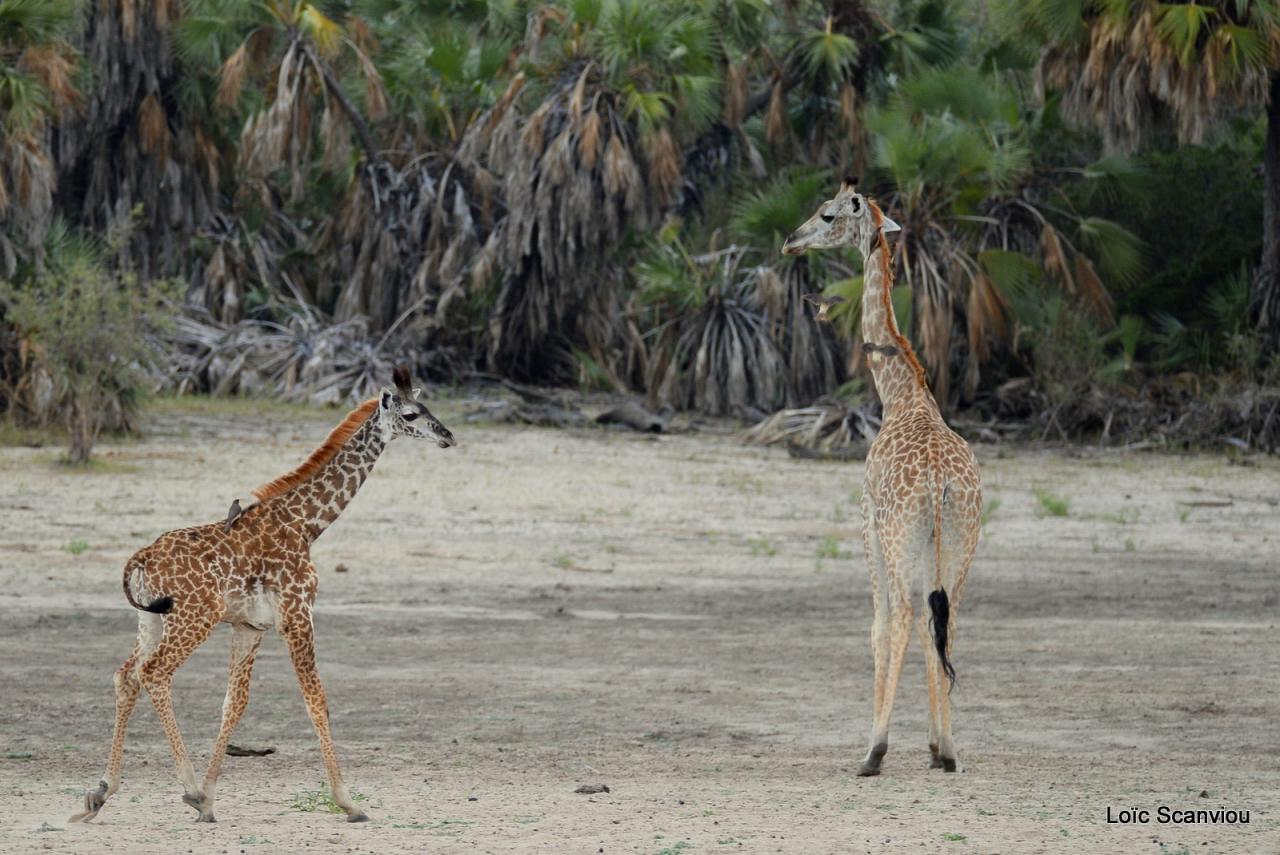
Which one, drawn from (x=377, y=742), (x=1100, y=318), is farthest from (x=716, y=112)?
(x=377, y=742)

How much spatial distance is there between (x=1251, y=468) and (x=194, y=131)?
15036mm

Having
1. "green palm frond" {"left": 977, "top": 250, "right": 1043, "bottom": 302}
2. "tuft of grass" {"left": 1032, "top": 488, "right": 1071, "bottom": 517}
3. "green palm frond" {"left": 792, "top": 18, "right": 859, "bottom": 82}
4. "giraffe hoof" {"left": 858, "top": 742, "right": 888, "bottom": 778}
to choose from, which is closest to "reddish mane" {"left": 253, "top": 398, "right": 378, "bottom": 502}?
"giraffe hoof" {"left": 858, "top": 742, "right": 888, "bottom": 778}

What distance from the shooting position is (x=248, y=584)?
641 cm

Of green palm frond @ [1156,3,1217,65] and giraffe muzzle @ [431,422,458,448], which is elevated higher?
green palm frond @ [1156,3,1217,65]

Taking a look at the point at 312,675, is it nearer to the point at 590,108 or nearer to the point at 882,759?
the point at 882,759

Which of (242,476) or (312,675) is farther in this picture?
(242,476)

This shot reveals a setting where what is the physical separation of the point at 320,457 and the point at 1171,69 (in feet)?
55.7

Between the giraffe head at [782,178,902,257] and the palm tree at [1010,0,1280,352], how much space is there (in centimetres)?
1351

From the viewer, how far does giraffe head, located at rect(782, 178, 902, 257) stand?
905 centimetres

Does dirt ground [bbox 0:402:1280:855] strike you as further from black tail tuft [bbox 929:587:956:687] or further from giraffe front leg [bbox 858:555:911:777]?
black tail tuft [bbox 929:587:956:687]

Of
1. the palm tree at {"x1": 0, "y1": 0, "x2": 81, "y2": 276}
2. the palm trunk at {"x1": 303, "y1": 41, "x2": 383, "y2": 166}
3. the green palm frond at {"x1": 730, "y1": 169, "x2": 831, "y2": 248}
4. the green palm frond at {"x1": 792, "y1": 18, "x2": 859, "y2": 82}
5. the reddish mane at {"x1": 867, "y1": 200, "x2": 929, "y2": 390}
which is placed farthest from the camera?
the palm trunk at {"x1": 303, "y1": 41, "x2": 383, "y2": 166}

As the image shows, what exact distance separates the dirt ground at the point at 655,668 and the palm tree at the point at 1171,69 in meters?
4.02

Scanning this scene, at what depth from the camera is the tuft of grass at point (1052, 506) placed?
17594 millimetres

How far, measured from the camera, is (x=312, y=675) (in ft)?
21.3
